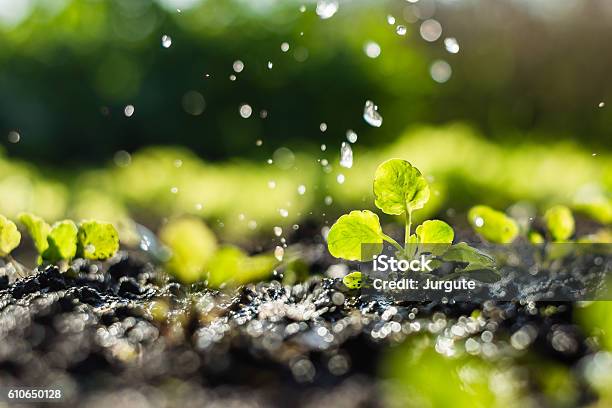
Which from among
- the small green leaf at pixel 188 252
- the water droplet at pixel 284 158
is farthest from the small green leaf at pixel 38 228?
the water droplet at pixel 284 158

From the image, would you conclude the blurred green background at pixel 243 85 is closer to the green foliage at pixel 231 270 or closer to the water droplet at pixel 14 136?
the water droplet at pixel 14 136

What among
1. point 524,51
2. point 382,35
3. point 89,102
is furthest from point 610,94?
point 89,102

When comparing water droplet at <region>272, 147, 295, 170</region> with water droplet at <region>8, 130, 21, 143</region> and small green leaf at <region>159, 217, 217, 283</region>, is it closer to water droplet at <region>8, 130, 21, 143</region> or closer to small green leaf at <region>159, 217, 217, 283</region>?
water droplet at <region>8, 130, 21, 143</region>

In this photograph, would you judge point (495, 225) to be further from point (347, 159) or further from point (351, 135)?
point (351, 135)

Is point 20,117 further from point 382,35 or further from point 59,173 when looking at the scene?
point 382,35

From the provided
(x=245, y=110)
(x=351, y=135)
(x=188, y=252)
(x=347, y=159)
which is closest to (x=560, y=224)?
(x=188, y=252)
